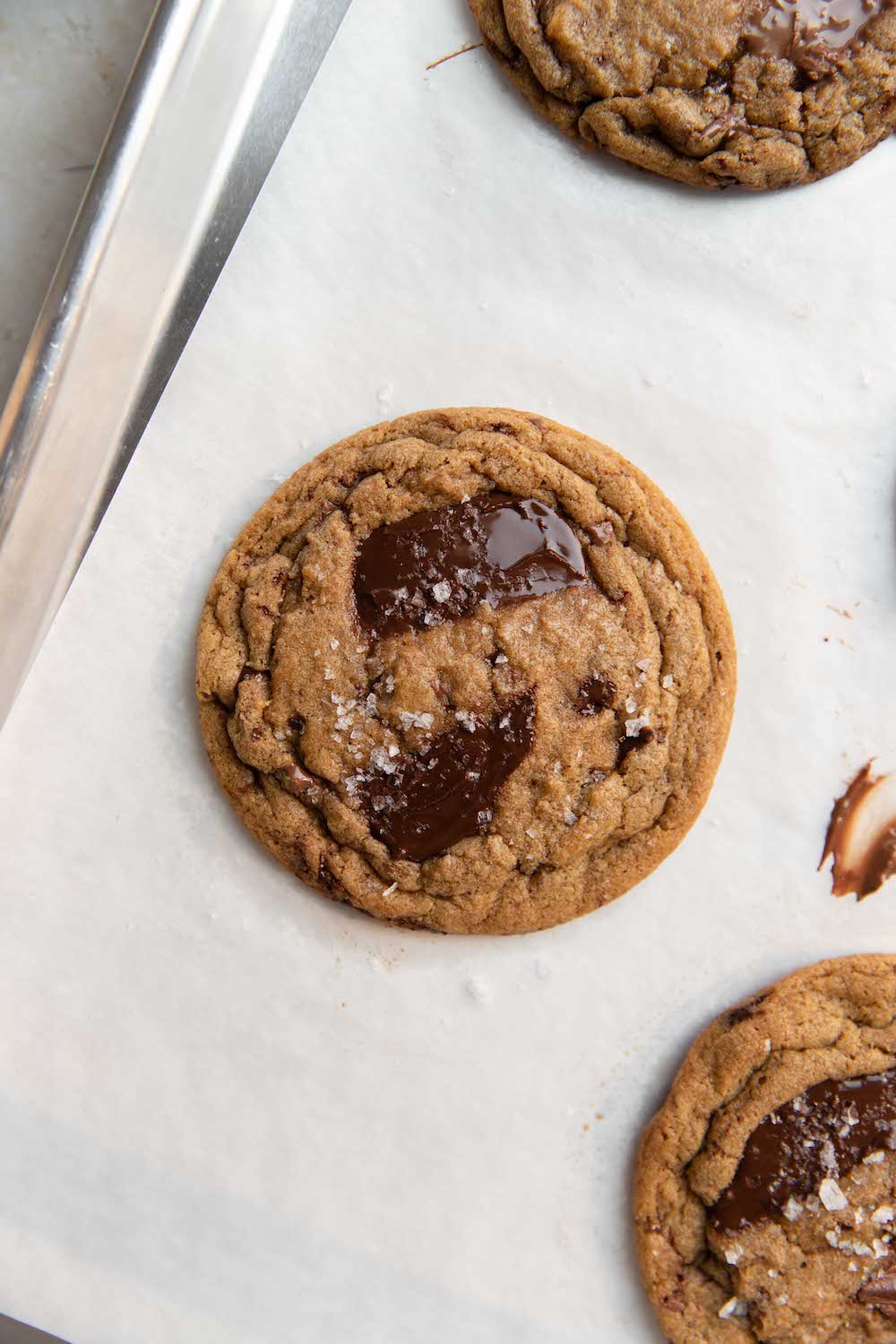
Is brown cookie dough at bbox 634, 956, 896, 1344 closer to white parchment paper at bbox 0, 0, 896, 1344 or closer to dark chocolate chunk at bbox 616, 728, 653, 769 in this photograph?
white parchment paper at bbox 0, 0, 896, 1344

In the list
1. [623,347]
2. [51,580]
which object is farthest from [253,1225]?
[623,347]

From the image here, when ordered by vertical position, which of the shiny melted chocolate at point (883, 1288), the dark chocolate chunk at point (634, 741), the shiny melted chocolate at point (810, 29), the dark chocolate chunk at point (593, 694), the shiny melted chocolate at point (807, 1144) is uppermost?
the shiny melted chocolate at point (810, 29)

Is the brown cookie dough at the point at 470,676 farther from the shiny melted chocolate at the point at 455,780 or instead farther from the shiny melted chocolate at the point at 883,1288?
the shiny melted chocolate at the point at 883,1288

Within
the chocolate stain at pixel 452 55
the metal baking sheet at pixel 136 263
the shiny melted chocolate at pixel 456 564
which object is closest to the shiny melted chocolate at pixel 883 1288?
the shiny melted chocolate at pixel 456 564

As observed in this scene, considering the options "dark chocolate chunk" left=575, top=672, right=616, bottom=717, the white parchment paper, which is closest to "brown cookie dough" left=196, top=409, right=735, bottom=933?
"dark chocolate chunk" left=575, top=672, right=616, bottom=717

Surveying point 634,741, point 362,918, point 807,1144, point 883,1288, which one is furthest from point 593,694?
point 883,1288

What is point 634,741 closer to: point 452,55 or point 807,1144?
point 807,1144

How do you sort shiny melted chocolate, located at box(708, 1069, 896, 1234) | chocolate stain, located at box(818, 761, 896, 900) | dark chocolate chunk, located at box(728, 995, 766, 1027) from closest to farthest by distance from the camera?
shiny melted chocolate, located at box(708, 1069, 896, 1234)
dark chocolate chunk, located at box(728, 995, 766, 1027)
chocolate stain, located at box(818, 761, 896, 900)
